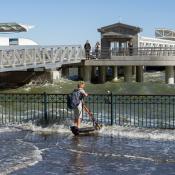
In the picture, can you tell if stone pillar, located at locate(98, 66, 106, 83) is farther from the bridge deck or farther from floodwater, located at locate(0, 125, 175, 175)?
floodwater, located at locate(0, 125, 175, 175)

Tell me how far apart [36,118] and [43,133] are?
222 cm

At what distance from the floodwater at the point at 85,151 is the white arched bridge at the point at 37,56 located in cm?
2022

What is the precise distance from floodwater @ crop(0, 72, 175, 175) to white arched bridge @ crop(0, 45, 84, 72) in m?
20.2

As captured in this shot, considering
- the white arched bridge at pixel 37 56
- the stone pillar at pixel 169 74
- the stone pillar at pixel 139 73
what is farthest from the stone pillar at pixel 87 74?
the stone pillar at pixel 169 74

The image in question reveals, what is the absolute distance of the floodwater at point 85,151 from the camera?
1243cm

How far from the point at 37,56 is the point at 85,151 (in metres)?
31.1

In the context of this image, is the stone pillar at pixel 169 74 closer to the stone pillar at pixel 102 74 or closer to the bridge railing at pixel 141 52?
the bridge railing at pixel 141 52

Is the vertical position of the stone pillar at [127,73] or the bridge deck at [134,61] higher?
the bridge deck at [134,61]

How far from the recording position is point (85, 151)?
14531 mm

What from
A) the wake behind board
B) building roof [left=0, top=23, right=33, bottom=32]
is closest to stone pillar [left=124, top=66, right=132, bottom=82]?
building roof [left=0, top=23, right=33, bottom=32]

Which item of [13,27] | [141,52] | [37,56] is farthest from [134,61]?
[13,27]

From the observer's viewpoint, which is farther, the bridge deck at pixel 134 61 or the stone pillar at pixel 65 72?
the stone pillar at pixel 65 72

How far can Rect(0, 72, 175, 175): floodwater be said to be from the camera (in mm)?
12430

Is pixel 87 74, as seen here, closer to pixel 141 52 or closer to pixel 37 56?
pixel 141 52
